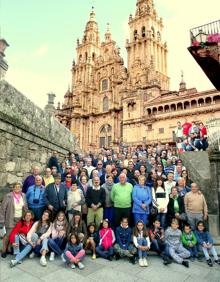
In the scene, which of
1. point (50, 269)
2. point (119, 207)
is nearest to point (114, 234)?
point (119, 207)

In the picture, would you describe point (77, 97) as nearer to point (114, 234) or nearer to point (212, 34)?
point (212, 34)

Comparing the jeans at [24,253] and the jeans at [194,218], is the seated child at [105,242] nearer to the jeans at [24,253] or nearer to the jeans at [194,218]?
the jeans at [24,253]

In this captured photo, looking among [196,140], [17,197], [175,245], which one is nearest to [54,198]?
[17,197]

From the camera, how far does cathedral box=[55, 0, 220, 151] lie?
1272 inches

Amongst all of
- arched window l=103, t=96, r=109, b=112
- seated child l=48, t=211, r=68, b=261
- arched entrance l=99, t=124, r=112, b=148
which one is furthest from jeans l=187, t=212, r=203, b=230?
arched window l=103, t=96, r=109, b=112

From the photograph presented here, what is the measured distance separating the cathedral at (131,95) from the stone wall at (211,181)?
23.3 meters

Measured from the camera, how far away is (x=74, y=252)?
4562 millimetres

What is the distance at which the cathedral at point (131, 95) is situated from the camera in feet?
106

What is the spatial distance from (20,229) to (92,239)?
1.56m

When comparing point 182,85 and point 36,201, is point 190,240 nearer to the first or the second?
point 36,201

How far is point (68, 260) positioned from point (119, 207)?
5.74 ft

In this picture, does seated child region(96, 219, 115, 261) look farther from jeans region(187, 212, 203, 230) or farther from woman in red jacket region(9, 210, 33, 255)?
jeans region(187, 212, 203, 230)

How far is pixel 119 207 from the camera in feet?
18.4

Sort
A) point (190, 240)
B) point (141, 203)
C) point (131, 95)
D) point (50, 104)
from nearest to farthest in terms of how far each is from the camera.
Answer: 1. point (190, 240)
2. point (141, 203)
3. point (50, 104)
4. point (131, 95)
